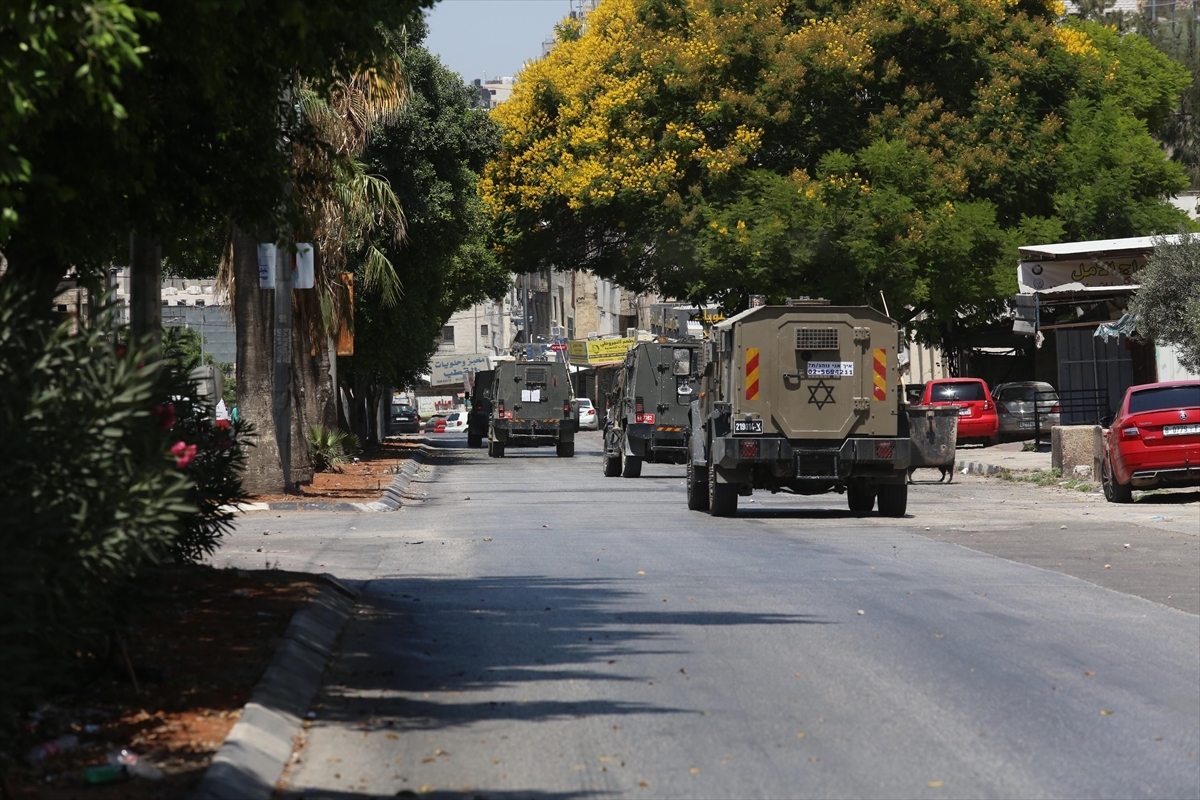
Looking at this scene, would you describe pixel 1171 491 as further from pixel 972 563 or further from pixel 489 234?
pixel 489 234

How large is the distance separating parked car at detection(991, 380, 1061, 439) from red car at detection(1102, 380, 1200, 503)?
66.6 ft

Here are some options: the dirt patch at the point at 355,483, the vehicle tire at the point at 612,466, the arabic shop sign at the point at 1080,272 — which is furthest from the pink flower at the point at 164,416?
the arabic shop sign at the point at 1080,272

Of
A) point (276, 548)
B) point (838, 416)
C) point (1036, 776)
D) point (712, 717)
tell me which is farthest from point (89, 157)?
point (838, 416)

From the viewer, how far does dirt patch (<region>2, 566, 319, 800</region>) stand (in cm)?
634

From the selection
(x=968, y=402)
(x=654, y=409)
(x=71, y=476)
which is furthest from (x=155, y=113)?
(x=968, y=402)

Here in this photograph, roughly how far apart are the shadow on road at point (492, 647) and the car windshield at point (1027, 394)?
3055cm

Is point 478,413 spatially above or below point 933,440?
above

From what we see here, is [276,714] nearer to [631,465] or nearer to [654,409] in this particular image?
[654,409]

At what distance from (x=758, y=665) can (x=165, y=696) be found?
11.0 feet

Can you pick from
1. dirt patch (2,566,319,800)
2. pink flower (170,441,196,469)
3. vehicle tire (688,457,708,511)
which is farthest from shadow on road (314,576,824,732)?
vehicle tire (688,457,708,511)

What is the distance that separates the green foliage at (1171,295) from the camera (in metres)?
30.8

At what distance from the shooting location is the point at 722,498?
2083 cm

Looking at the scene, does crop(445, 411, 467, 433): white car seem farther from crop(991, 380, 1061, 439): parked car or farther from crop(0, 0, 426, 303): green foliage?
crop(0, 0, 426, 303): green foliage

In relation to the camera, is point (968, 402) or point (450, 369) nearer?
point (968, 402)
